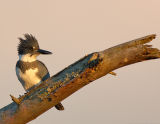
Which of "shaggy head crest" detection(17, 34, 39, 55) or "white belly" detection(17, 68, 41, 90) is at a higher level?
"shaggy head crest" detection(17, 34, 39, 55)

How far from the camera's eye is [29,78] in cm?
706

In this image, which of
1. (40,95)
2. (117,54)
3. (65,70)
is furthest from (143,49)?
(40,95)

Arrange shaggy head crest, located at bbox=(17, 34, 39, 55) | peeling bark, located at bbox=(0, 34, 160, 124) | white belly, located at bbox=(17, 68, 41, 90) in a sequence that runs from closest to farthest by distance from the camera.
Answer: peeling bark, located at bbox=(0, 34, 160, 124)
white belly, located at bbox=(17, 68, 41, 90)
shaggy head crest, located at bbox=(17, 34, 39, 55)

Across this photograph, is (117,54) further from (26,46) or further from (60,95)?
(26,46)

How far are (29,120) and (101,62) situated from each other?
64.7 inches

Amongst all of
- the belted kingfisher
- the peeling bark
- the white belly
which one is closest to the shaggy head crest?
the belted kingfisher

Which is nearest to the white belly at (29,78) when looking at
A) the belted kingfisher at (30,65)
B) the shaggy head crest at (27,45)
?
the belted kingfisher at (30,65)

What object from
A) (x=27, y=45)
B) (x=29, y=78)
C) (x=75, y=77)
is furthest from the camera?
(x=27, y=45)

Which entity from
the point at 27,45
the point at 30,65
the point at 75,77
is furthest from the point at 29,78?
the point at 75,77

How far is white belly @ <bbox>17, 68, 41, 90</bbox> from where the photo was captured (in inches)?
278

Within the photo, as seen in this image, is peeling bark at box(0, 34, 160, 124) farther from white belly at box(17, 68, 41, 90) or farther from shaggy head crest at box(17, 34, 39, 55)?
shaggy head crest at box(17, 34, 39, 55)

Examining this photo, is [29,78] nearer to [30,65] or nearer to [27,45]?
[30,65]

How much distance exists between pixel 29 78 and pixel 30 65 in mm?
371

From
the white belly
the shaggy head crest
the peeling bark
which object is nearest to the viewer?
the peeling bark
